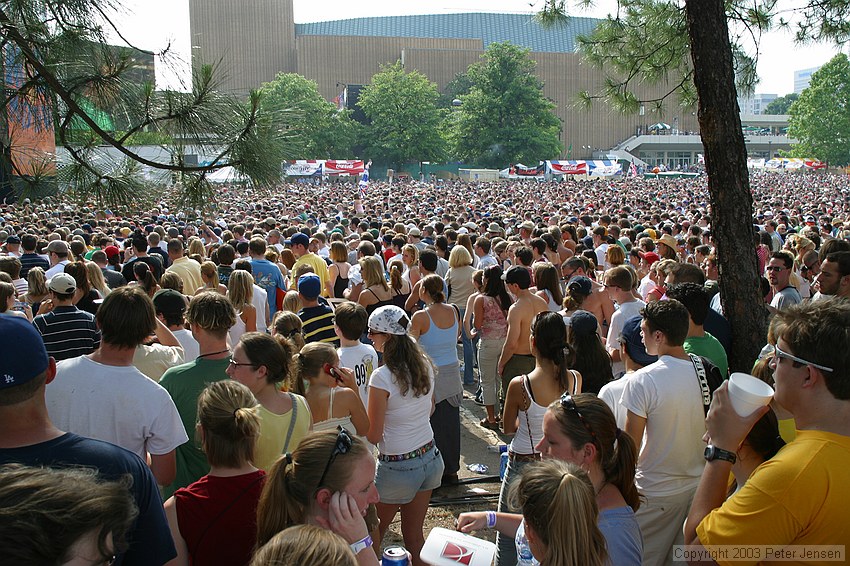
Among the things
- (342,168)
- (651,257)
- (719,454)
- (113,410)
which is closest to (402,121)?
(342,168)

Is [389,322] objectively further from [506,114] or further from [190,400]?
[506,114]

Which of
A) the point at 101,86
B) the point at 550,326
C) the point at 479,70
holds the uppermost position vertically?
the point at 479,70

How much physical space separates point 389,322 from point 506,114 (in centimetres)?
7444

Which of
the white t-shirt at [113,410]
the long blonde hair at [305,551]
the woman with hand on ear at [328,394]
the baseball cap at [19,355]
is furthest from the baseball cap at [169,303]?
the long blonde hair at [305,551]

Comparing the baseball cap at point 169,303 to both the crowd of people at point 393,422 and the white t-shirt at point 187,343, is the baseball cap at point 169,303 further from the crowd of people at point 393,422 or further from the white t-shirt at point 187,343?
the white t-shirt at point 187,343

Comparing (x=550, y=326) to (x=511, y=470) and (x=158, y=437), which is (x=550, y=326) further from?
(x=158, y=437)

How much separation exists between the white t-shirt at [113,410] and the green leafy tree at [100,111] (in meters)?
1.32

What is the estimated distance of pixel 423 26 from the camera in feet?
442

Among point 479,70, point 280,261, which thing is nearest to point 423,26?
point 479,70

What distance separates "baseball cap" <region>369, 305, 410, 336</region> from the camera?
4.43 meters

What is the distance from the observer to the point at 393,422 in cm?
436

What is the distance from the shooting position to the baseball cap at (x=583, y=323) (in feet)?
15.2

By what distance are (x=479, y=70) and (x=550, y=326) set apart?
3038 inches

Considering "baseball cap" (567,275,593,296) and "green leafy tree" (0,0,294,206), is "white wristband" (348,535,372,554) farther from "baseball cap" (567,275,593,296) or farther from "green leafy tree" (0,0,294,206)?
"baseball cap" (567,275,593,296)
